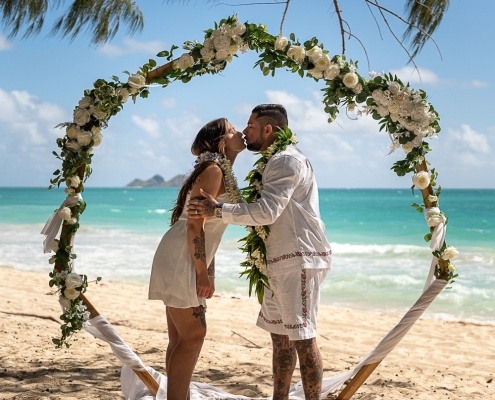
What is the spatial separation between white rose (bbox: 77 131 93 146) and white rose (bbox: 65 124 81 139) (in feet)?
0.13

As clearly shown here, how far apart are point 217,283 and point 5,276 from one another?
11.6ft

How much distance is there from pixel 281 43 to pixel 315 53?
0.73 feet

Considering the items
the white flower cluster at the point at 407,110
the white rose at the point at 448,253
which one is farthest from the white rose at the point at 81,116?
the white rose at the point at 448,253

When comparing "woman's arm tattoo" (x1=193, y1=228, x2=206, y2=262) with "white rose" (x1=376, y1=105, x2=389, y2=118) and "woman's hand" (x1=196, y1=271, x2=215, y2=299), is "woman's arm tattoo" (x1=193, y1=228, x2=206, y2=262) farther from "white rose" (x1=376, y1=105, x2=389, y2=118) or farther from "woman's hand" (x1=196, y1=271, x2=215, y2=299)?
"white rose" (x1=376, y1=105, x2=389, y2=118)

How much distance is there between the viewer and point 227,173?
4.10 m

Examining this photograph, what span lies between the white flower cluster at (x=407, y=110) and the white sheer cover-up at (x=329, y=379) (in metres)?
0.49

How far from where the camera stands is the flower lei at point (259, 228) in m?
4.20

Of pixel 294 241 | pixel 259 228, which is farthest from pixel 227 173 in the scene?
pixel 294 241

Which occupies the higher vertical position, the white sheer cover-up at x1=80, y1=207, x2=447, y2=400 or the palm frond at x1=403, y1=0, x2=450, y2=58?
the palm frond at x1=403, y1=0, x2=450, y2=58

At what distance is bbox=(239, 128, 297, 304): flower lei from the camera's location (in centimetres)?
420

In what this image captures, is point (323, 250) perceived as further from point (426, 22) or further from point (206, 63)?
point (426, 22)

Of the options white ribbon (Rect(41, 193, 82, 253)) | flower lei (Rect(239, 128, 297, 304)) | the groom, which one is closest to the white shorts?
the groom

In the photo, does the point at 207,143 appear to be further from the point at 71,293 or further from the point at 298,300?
the point at 71,293

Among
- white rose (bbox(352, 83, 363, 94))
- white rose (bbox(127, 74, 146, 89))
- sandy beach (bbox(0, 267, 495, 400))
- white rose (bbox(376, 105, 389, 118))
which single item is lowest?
sandy beach (bbox(0, 267, 495, 400))
